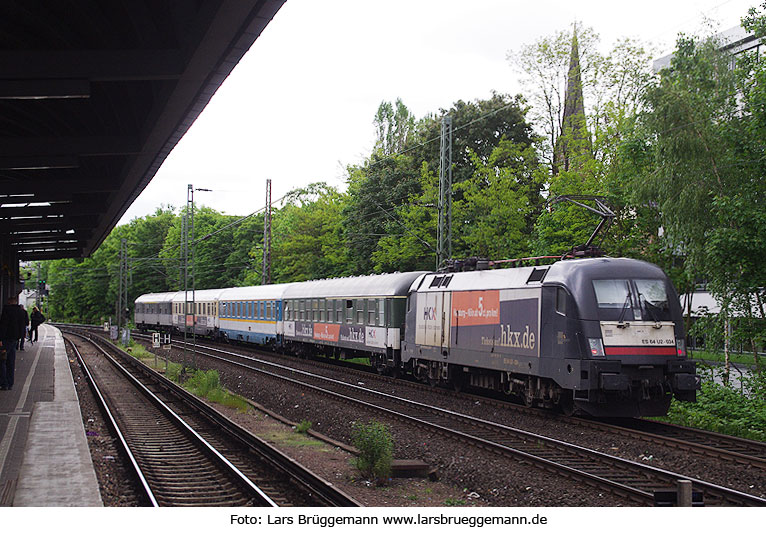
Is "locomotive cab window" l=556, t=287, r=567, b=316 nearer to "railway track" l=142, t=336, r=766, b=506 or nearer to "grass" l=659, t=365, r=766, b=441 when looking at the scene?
"railway track" l=142, t=336, r=766, b=506

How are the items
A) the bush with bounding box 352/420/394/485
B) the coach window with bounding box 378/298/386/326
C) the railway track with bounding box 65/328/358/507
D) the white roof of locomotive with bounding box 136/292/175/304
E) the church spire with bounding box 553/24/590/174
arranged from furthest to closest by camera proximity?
the white roof of locomotive with bounding box 136/292/175/304, the church spire with bounding box 553/24/590/174, the coach window with bounding box 378/298/386/326, the bush with bounding box 352/420/394/485, the railway track with bounding box 65/328/358/507

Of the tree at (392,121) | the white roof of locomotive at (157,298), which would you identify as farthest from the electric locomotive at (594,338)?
the tree at (392,121)

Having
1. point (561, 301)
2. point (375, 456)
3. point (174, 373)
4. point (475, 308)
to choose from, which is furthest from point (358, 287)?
point (375, 456)

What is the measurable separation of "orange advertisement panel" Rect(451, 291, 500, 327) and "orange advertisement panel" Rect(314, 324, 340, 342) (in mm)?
10565

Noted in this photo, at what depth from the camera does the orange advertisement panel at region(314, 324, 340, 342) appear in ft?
98.5

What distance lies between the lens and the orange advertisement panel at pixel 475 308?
17820 millimetres

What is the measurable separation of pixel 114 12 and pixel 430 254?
1217 inches

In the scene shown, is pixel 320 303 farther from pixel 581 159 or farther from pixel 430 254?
pixel 581 159

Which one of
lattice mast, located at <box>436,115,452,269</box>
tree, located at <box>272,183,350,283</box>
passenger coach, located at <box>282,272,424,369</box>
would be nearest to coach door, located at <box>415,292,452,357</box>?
lattice mast, located at <box>436,115,452,269</box>

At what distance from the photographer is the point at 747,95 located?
18.1m

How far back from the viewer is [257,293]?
133 ft

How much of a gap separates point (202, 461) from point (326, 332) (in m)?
18.4

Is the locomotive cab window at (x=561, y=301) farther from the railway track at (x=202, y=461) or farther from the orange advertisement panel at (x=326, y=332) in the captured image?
the orange advertisement panel at (x=326, y=332)

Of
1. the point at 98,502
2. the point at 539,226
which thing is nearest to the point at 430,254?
the point at 539,226
